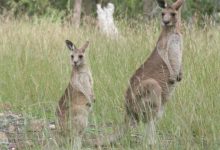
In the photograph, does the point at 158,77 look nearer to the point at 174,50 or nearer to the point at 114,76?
the point at 174,50

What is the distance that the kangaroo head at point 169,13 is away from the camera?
17.3ft

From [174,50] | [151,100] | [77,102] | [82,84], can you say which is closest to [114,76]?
[82,84]

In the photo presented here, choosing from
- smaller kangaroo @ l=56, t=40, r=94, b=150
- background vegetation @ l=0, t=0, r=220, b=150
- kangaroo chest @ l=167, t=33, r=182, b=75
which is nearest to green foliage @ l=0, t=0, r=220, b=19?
background vegetation @ l=0, t=0, r=220, b=150

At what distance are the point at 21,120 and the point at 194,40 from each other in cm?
272

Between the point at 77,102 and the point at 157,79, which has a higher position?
the point at 157,79

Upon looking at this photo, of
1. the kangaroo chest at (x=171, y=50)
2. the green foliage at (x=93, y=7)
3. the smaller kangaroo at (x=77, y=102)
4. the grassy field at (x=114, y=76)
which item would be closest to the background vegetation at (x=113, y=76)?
the grassy field at (x=114, y=76)

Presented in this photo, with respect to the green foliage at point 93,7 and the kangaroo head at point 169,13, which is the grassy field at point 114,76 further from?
the green foliage at point 93,7

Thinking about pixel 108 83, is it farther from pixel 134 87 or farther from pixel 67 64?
pixel 134 87

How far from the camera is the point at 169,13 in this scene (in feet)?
17.3

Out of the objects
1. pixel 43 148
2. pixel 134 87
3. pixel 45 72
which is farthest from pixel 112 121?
pixel 45 72

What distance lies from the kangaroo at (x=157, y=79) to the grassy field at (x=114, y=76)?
0.48ft

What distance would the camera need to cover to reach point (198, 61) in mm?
7109

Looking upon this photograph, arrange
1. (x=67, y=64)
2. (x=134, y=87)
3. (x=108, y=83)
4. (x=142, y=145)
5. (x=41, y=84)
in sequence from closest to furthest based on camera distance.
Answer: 1. (x=142, y=145)
2. (x=134, y=87)
3. (x=108, y=83)
4. (x=41, y=84)
5. (x=67, y=64)

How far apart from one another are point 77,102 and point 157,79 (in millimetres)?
674
